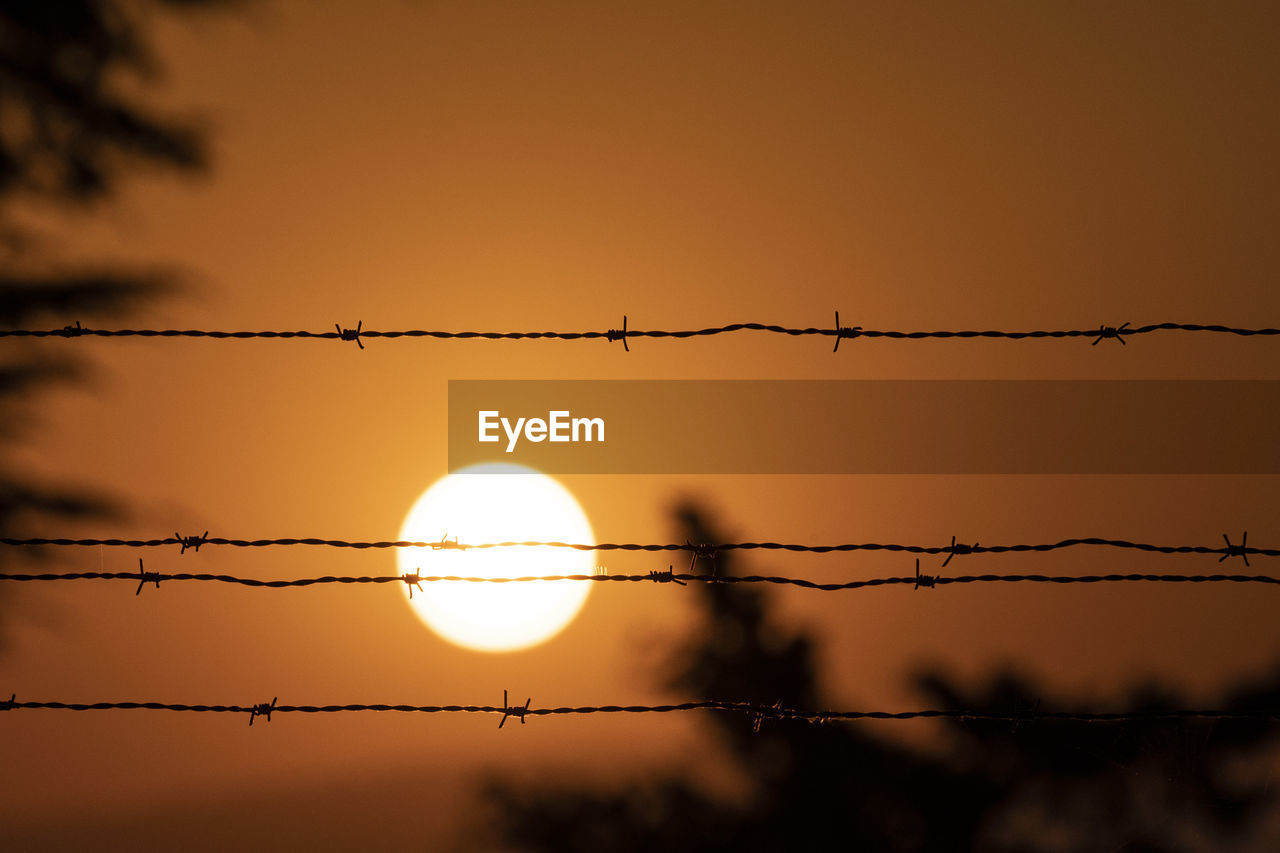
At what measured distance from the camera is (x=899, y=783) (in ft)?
13.8

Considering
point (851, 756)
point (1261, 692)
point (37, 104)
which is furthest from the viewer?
point (851, 756)

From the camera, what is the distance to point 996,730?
14.0 feet

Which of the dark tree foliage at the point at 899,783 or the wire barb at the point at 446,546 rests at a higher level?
the wire barb at the point at 446,546

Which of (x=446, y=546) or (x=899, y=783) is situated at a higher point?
(x=446, y=546)

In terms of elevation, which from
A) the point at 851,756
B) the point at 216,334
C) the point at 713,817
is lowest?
the point at 713,817

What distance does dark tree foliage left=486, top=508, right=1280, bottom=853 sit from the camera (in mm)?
3893

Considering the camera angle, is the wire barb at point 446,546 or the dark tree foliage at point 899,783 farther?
the dark tree foliage at point 899,783

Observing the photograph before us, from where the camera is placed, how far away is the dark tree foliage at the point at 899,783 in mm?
3893

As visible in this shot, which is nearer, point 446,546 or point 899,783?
point 446,546

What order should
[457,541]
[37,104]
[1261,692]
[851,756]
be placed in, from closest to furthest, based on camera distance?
[457,541] → [37,104] → [1261,692] → [851,756]

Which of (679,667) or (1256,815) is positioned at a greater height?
(679,667)

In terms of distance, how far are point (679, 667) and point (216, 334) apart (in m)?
2.74

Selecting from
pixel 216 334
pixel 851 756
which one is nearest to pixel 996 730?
pixel 851 756

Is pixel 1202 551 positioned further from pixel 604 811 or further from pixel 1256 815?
pixel 604 811
